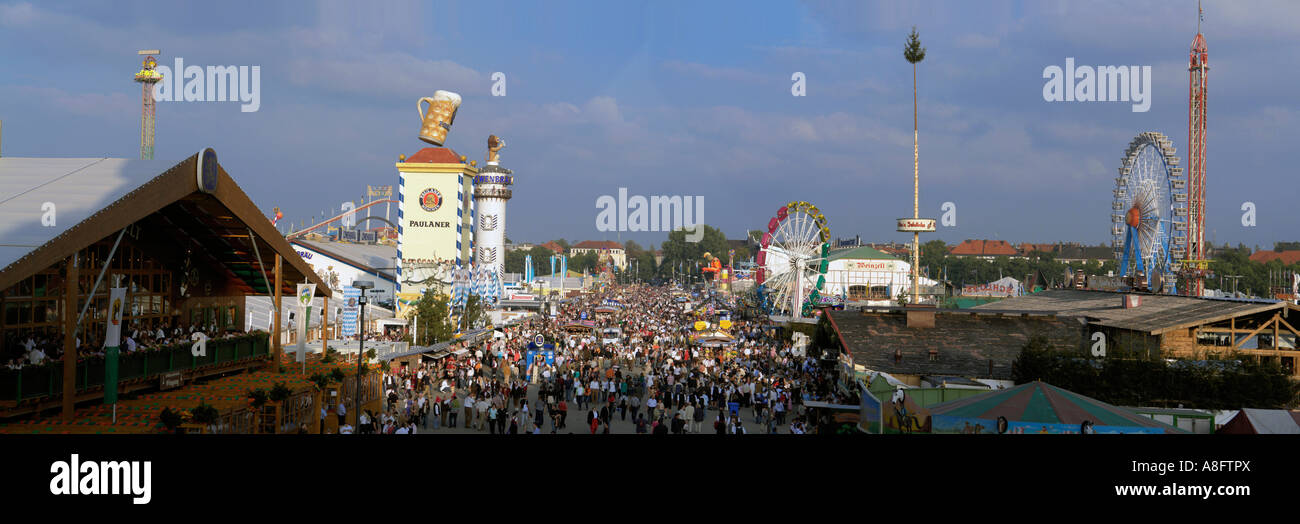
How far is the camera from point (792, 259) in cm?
5919

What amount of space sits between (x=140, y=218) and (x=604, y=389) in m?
14.0

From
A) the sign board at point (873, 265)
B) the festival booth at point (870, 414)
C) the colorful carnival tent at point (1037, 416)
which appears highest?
the sign board at point (873, 265)

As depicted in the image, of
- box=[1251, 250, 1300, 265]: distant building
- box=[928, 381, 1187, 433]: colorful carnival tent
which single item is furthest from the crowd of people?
box=[1251, 250, 1300, 265]: distant building

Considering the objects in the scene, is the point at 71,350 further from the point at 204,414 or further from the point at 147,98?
the point at 147,98

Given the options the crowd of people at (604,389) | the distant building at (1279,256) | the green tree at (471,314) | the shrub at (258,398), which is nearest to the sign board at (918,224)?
the crowd of people at (604,389)

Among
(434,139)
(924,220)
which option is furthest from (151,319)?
(924,220)

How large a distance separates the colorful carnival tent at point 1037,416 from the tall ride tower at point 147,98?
70078mm

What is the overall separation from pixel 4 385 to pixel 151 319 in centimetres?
622

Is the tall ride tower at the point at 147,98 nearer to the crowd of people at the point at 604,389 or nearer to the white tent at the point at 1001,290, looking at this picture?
the crowd of people at the point at 604,389

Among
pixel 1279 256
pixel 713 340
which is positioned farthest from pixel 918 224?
pixel 1279 256

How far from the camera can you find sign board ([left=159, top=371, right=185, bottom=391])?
639 inches

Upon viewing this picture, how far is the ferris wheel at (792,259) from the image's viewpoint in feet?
194

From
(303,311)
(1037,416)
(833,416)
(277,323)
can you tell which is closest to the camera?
(1037,416)

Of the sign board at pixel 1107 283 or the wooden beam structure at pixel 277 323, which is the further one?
the sign board at pixel 1107 283
